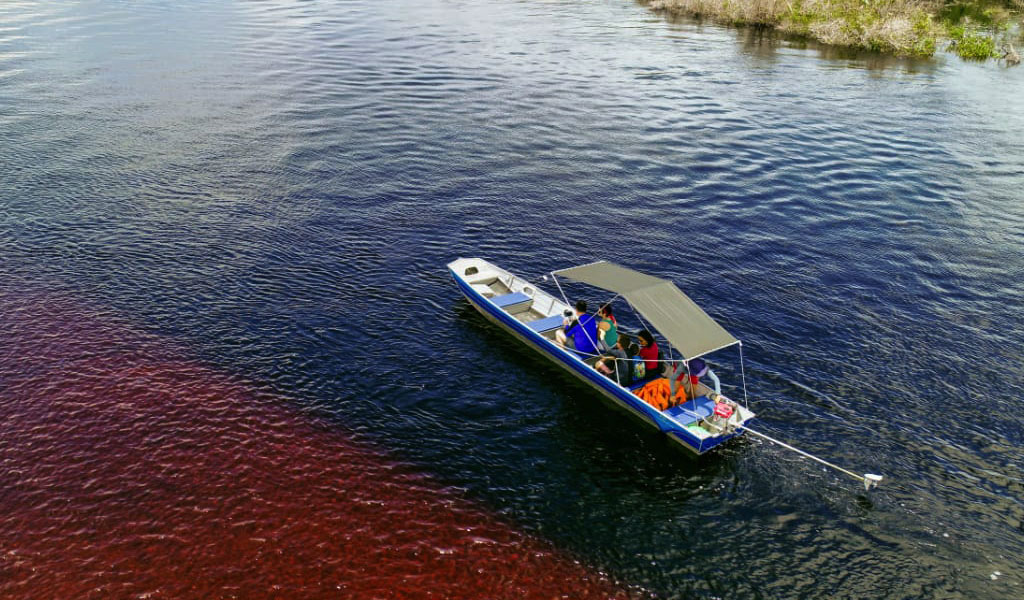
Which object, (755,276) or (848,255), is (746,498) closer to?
(755,276)

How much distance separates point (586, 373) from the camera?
80.8 ft

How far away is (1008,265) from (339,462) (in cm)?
3227

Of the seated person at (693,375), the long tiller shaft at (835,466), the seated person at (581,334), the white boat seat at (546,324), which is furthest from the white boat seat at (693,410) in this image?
the white boat seat at (546,324)

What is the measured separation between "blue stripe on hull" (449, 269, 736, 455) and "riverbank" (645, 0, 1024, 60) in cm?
6543

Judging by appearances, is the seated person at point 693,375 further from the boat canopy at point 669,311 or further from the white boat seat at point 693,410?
the boat canopy at point 669,311

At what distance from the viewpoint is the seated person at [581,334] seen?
83.1 feet

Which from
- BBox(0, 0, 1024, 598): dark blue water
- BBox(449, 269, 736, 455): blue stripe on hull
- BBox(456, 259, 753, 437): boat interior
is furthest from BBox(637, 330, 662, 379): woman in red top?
BBox(0, 0, 1024, 598): dark blue water

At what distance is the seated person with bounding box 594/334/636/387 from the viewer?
24.0m

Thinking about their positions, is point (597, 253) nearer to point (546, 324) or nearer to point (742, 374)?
point (546, 324)

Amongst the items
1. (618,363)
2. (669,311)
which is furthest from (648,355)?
(669,311)

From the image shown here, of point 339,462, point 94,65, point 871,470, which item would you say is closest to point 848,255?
point 871,470

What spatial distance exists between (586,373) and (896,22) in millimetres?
68249

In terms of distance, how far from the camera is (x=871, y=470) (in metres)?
21.8

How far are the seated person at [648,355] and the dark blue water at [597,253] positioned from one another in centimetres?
191
